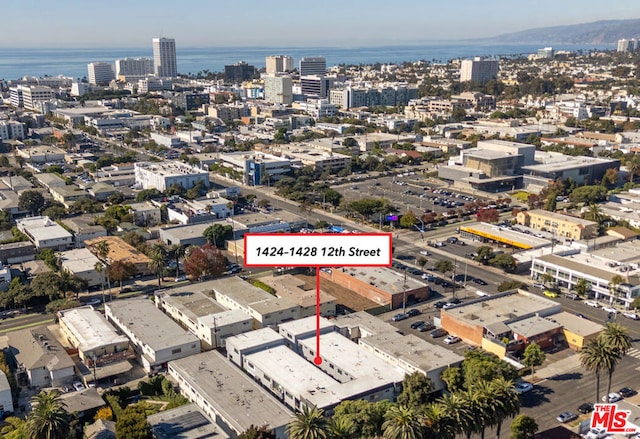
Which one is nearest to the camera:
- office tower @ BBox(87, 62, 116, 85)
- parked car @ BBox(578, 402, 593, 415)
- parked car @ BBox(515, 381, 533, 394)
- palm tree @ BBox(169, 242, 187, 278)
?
parked car @ BBox(578, 402, 593, 415)

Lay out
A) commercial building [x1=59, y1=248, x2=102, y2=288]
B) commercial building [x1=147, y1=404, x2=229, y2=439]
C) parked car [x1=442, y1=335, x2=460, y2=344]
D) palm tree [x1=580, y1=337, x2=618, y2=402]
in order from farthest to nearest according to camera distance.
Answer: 1. commercial building [x1=59, y1=248, x2=102, y2=288]
2. parked car [x1=442, y1=335, x2=460, y2=344]
3. palm tree [x1=580, y1=337, x2=618, y2=402]
4. commercial building [x1=147, y1=404, x2=229, y2=439]

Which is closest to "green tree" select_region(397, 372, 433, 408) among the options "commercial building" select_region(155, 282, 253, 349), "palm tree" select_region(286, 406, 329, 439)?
"palm tree" select_region(286, 406, 329, 439)

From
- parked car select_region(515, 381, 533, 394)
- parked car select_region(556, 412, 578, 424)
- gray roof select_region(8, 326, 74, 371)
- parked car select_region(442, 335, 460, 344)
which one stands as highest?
gray roof select_region(8, 326, 74, 371)

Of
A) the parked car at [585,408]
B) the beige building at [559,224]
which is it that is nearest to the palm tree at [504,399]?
the parked car at [585,408]

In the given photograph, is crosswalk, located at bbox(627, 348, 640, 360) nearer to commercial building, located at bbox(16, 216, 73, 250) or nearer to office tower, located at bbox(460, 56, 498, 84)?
commercial building, located at bbox(16, 216, 73, 250)

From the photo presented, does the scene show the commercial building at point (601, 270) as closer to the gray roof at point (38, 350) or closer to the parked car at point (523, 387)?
the parked car at point (523, 387)

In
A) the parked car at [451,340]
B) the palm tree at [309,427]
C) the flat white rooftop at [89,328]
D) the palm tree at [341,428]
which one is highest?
the palm tree at [309,427]

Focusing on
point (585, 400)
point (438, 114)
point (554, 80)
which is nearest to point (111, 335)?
point (585, 400)
